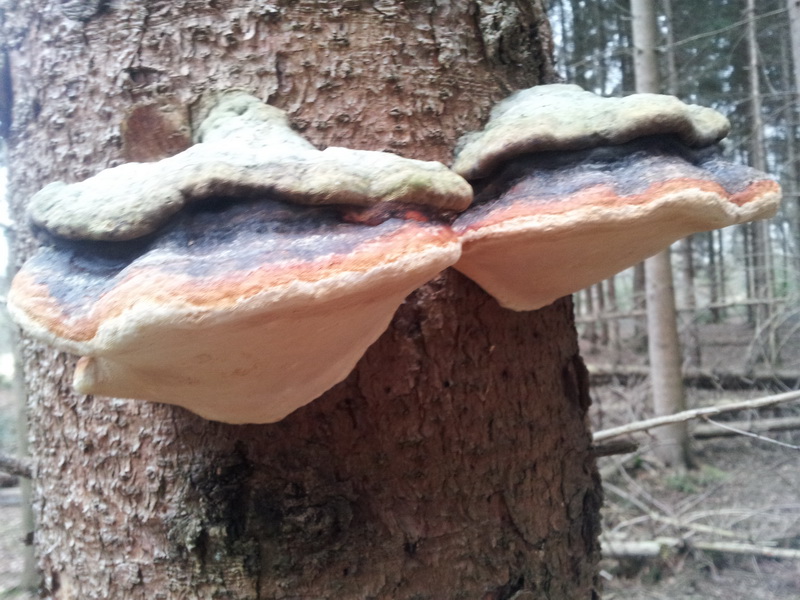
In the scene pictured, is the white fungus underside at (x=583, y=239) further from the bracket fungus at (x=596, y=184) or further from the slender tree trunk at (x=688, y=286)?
the slender tree trunk at (x=688, y=286)

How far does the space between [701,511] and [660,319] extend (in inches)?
89.1

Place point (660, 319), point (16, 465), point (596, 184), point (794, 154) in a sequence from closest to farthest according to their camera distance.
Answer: point (596, 184) < point (16, 465) < point (660, 319) < point (794, 154)

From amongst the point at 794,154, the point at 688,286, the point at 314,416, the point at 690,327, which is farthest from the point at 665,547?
the point at 794,154

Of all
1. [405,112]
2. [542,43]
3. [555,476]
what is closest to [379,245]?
[405,112]

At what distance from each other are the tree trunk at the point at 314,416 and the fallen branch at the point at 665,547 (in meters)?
4.49

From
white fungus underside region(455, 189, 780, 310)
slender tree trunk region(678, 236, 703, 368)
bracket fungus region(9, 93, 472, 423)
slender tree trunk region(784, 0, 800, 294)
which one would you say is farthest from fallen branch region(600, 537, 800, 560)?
bracket fungus region(9, 93, 472, 423)

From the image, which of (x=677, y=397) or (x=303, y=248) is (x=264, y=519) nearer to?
(x=303, y=248)

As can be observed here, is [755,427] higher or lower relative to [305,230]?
lower

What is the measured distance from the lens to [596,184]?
0.86m

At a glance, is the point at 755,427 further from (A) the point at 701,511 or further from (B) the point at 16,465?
(B) the point at 16,465

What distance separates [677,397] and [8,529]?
30.3ft

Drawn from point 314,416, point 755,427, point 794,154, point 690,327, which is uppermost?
point 794,154

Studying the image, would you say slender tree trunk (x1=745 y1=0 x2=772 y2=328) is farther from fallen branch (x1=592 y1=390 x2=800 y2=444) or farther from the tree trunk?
the tree trunk

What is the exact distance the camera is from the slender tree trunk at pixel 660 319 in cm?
670
